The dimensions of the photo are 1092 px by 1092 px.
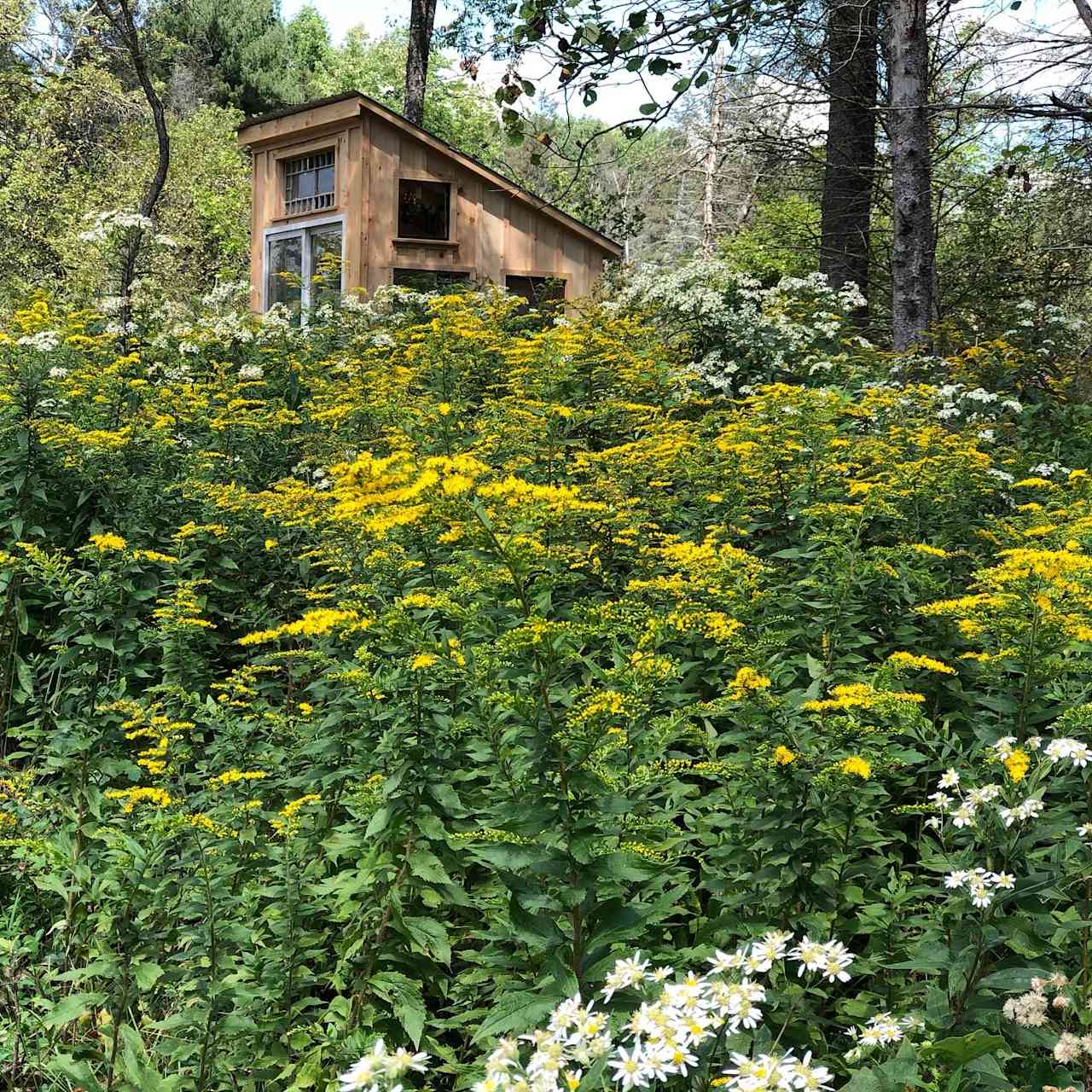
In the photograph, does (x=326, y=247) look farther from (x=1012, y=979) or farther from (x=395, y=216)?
(x=1012, y=979)

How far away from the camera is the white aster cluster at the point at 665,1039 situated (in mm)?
1378

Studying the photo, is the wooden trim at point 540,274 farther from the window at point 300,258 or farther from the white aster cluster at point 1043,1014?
the white aster cluster at point 1043,1014

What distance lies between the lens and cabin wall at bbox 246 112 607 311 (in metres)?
11.6

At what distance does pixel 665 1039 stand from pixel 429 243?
11.5m

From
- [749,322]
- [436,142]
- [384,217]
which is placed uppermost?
[436,142]

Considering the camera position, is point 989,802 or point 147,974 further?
point 147,974

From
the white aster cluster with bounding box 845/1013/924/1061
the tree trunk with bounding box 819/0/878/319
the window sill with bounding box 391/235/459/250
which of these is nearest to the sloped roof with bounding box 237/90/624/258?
the window sill with bounding box 391/235/459/250

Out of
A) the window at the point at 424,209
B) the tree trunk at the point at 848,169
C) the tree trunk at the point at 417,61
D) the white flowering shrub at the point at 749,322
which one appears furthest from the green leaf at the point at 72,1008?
the tree trunk at the point at 417,61

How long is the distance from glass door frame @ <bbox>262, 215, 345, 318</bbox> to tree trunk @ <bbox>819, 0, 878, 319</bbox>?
524 centimetres

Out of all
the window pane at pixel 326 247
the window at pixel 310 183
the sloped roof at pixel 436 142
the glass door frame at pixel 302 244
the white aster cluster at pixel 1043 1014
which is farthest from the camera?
the window at pixel 310 183

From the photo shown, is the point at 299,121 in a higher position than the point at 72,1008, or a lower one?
higher

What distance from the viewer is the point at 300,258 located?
40.6 feet

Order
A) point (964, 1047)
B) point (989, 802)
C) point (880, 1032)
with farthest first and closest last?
1. point (989, 802)
2. point (964, 1047)
3. point (880, 1032)

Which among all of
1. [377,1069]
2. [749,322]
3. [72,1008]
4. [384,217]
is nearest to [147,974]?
[72,1008]
